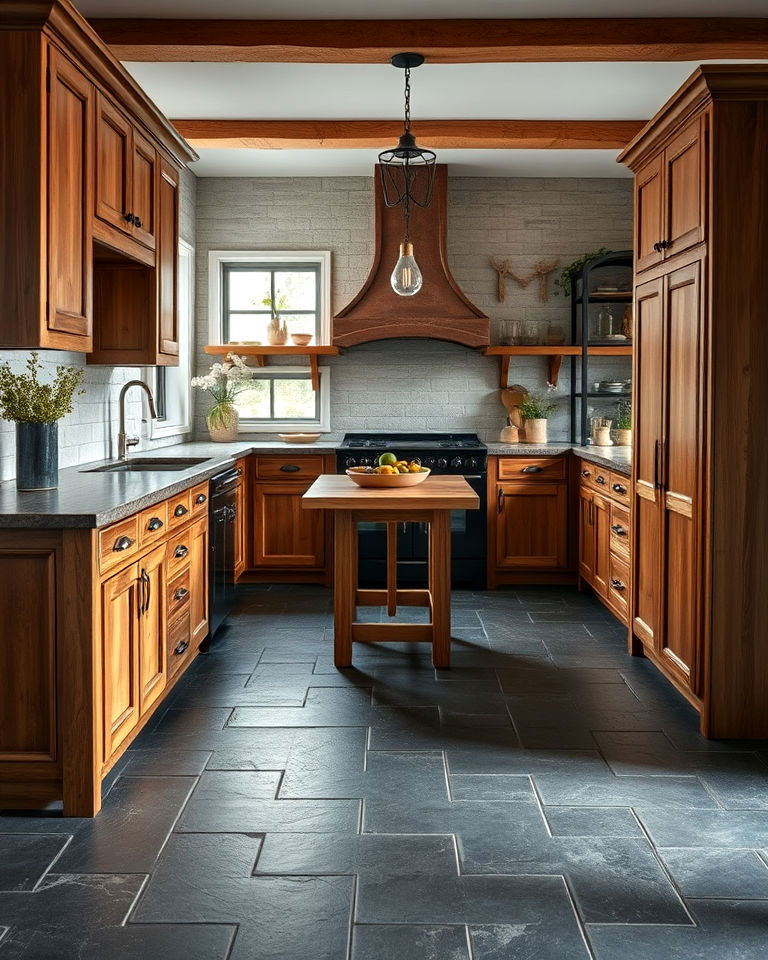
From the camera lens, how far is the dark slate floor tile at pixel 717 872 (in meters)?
2.31

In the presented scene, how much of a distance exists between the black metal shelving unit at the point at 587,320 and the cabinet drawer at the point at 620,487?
1311 millimetres

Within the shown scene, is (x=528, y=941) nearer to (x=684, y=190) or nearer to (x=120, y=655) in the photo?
(x=120, y=655)

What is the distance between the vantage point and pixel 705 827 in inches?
105

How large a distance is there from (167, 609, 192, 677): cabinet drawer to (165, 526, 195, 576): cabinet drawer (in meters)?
0.21

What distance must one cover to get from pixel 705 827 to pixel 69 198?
9.33ft

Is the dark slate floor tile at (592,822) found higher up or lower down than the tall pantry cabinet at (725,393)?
lower down

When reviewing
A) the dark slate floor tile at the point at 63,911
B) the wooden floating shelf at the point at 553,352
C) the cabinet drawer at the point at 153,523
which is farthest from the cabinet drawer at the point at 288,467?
the dark slate floor tile at the point at 63,911

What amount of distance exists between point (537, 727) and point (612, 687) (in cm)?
64

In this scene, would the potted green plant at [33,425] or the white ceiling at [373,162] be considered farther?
the white ceiling at [373,162]

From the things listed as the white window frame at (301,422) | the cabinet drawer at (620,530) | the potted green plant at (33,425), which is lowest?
the cabinet drawer at (620,530)

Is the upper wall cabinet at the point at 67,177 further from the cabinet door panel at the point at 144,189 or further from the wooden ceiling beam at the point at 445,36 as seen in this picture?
the wooden ceiling beam at the point at 445,36

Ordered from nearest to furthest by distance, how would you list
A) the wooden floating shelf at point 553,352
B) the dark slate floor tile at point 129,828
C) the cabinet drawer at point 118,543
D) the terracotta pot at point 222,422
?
1. the dark slate floor tile at point 129,828
2. the cabinet drawer at point 118,543
3. the wooden floating shelf at point 553,352
4. the terracotta pot at point 222,422

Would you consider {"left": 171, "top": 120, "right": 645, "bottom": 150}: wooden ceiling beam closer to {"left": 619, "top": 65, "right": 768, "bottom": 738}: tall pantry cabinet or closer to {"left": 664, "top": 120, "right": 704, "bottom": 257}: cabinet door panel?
{"left": 664, "top": 120, "right": 704, "bottom": 257}: cabinet door panel

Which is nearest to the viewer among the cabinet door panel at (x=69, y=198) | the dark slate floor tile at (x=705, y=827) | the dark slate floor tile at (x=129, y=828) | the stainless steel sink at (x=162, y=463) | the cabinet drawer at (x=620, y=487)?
the dark slate floor tile at (x=129, y=828)
